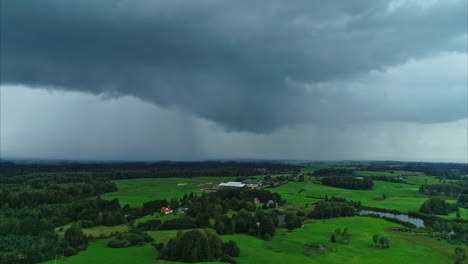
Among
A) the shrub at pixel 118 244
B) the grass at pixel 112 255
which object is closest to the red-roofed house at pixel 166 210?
the shrub at pixel 118 244

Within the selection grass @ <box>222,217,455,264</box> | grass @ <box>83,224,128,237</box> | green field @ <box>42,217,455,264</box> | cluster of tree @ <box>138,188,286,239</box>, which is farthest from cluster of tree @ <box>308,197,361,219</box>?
grass @ <box>83,224,128,237</box>

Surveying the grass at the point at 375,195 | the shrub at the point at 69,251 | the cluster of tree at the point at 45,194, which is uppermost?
the cluster of tree at the point at 45,194

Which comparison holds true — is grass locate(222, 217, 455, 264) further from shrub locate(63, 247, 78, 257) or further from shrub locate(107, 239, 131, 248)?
shrub locate(63, 247, 78, 257)

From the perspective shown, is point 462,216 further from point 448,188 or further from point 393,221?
point 448,188

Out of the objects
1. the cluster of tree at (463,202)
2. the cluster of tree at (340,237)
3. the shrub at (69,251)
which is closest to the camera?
the shrub at (69,251)

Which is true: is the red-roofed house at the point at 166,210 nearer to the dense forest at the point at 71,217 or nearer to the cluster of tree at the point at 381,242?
the dense forest at the point at 71,217

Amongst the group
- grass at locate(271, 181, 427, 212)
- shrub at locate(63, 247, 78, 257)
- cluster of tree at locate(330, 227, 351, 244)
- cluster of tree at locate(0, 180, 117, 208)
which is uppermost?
cluster of tree at locate(0, 180, 117, 208)

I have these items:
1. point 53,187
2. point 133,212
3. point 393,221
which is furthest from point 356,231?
point 53,187
